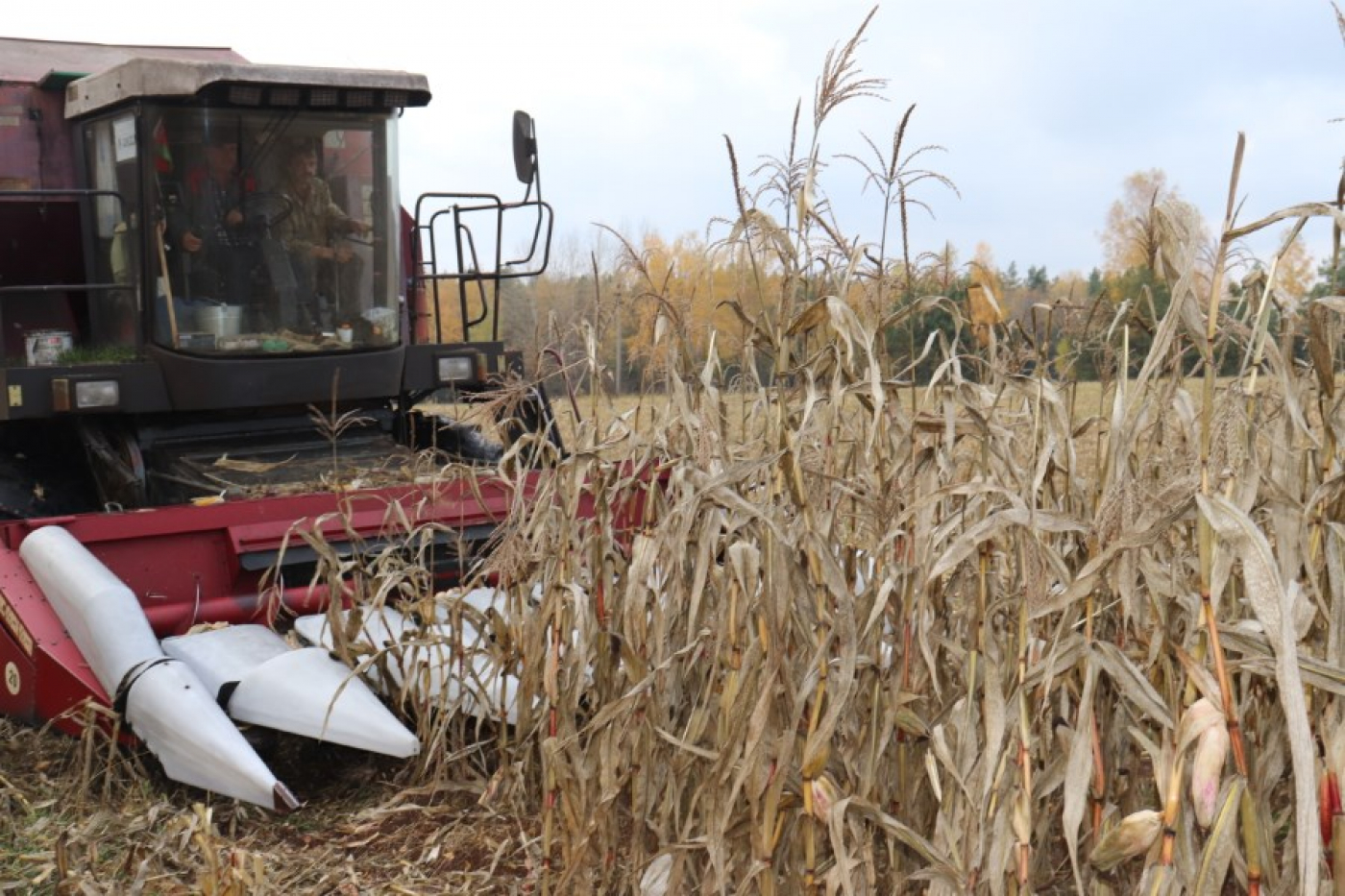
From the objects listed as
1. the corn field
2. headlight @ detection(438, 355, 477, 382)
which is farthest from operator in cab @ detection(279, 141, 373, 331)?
the corn field

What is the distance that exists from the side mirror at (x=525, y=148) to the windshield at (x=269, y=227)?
1.66 feet

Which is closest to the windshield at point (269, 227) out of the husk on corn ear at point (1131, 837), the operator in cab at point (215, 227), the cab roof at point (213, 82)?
the operator in cab at point (215, 227)

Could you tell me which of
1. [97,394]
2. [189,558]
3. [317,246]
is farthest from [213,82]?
[189,558]


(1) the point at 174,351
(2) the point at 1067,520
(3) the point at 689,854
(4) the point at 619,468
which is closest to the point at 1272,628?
(2) the point at 1067,520

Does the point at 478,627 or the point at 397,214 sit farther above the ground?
the point at 397,214

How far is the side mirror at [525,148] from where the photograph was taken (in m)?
5.85

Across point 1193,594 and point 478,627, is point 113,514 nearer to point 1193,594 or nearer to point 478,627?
point 478,627

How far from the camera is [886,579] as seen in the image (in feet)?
6.73

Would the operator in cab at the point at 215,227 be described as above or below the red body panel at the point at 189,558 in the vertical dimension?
above

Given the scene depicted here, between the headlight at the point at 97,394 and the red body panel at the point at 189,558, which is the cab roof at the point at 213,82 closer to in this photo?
the headlight at the point at 97,394

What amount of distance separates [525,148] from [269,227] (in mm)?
1084

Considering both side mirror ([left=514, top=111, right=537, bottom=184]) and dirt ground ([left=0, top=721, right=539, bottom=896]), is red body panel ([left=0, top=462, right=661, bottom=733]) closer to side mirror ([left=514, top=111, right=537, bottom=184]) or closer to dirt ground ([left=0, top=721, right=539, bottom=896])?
dirt ground ([left=0, top=721, right=539, bottom=896])

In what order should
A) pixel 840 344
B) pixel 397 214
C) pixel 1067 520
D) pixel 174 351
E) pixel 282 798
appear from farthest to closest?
1. pixel 397 214
2. pixel 174 351
3. pixel 282 798
4. pixel 840 344
5. pixel 1067 520

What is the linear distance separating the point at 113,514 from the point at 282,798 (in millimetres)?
1613
